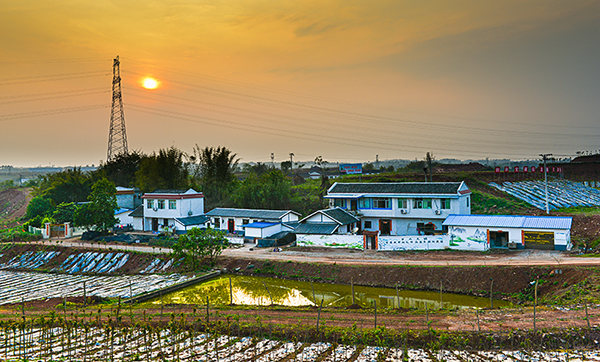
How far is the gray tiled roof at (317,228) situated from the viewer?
30.6m

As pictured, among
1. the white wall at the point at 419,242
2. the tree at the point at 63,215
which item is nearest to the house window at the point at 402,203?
the white wall at the point at 419,242

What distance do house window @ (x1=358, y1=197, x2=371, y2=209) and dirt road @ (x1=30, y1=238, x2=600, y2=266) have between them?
7.51 metres

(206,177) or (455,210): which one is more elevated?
(206,177)

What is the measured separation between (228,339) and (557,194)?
42352 millimetres

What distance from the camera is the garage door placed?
25.7m

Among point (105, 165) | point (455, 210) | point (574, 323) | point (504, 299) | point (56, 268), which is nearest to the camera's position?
point (574, 323)

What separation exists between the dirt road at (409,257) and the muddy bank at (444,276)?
99cm

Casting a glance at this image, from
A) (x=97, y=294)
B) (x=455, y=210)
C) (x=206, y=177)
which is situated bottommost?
(x=97, y=294)

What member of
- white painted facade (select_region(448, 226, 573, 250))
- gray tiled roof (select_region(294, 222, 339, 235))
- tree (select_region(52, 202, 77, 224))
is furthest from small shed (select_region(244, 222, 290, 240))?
tree (select_region(52, 202, 77, 224))

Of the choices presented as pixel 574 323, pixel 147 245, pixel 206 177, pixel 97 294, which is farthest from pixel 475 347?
pixel 206 177

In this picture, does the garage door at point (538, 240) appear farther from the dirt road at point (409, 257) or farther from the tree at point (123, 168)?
the tree at point (123, 168)

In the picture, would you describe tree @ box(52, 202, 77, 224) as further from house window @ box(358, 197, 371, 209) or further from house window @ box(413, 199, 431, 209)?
house window @ box(413, 199, 431, 209)

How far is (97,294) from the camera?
22844 mm

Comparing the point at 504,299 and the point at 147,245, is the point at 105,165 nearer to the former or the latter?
the point at 147,245
